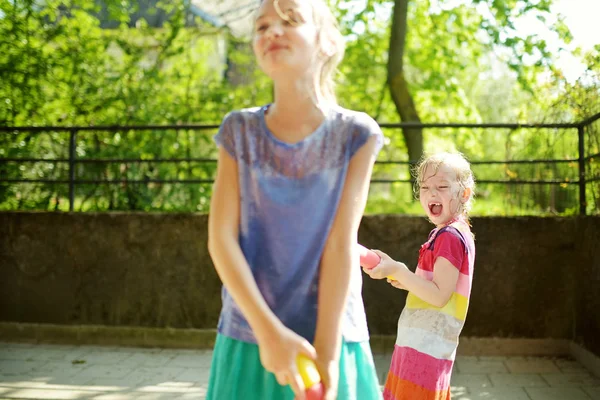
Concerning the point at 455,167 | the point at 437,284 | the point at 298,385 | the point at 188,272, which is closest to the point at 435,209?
the point at 455,167

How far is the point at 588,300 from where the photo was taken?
5.40m

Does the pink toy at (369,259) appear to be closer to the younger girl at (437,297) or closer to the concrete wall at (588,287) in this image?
the younger girl at (437,297)

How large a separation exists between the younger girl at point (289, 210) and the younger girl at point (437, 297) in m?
1.08

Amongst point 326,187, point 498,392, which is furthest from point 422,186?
point 498,392

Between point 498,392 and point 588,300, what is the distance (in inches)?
46.9

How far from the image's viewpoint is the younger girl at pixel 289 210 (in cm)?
143

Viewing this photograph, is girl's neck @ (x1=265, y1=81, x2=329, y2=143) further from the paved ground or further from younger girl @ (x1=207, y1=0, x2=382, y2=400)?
the paved ground

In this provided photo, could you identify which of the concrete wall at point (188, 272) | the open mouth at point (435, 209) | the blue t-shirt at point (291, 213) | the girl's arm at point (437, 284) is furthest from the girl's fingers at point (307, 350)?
the concrete wall at point (188, 272)

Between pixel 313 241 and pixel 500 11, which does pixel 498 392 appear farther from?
pixel 500 11

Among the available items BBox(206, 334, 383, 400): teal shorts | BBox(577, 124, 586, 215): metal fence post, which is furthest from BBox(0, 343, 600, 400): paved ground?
BBox(206, 334, 383, 400): teal shorts

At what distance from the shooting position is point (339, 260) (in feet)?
4.63

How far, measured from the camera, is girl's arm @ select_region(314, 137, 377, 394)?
4.50 ft

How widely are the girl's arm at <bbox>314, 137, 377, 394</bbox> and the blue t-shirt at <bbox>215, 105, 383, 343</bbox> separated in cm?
2

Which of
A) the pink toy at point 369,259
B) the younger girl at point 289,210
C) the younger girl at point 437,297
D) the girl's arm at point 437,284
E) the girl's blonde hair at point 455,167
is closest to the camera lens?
the younger girl at point 289,210
